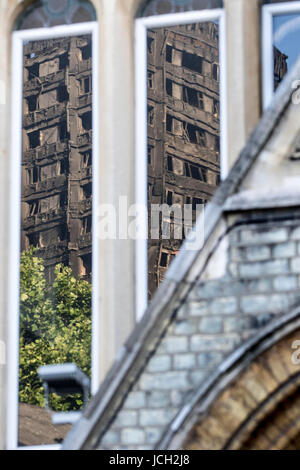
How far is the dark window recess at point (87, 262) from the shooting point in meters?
11.7

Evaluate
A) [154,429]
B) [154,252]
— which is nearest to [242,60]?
[154,252]

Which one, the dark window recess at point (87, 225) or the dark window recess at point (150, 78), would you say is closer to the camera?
the dark window recess at point (87, 225)

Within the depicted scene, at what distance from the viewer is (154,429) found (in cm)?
973

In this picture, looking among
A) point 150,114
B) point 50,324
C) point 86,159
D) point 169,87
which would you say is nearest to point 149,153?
point 150,114

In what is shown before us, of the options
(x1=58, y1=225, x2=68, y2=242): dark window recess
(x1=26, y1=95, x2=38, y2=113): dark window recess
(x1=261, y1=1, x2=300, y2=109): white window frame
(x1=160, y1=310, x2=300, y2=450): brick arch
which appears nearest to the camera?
(x1=160, y1=310, x2=300, y2=450): brick arch

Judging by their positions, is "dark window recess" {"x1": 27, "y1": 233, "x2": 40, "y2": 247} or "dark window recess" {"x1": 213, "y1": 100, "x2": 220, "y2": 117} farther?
"dark window recess" {"x1": 27, "y1": 233, "x2": 40, "y2": 247}

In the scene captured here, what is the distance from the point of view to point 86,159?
39.6 ft

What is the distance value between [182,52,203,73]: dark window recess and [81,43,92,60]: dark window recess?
88cm

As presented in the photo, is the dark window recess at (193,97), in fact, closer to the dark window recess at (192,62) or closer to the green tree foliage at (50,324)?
the dark window recess at (192,62)

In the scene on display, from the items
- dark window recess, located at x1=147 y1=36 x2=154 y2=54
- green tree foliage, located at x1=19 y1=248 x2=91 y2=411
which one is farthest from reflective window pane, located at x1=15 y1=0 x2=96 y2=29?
green tree foliage, located at x1=19 y1=248 x2=91 y2=411

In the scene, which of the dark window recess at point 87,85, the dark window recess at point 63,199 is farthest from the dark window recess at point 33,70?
the dark window recess at point 63,199

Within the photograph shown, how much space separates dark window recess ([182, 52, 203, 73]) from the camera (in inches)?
477

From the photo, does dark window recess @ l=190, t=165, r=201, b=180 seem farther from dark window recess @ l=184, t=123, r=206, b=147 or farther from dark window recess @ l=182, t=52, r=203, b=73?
dark window recess @ l=182, t=52, r=203, b=73

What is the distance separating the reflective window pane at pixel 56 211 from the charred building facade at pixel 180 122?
617mm
